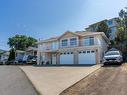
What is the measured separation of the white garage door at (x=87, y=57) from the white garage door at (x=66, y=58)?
Answer: 6.88ft

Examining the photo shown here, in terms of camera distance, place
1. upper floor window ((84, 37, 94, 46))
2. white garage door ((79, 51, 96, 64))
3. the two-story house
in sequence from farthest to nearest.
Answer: upper floor window ((84, 37, 94, 46)), the two-story house, white garage door ((79, 51, 96, 64))

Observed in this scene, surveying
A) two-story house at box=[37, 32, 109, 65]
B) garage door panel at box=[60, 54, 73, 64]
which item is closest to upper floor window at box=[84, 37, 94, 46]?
two-story house at box=[37, 32, 109, 65]

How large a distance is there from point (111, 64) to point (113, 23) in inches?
1466

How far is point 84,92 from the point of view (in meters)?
10.8

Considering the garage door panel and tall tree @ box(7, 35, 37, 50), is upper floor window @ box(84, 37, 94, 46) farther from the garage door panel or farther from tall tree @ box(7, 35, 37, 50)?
tall tree @ box(7, 35, 37, 50)

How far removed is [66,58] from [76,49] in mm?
2678

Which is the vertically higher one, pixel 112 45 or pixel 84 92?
pixel 112 45

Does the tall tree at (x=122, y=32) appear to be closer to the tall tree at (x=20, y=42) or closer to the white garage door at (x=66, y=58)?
the white garage door at (x=66, y=58)

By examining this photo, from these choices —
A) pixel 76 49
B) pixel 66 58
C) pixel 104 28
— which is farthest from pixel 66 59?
pixel 104 28

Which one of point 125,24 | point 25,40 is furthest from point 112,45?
point 25,40

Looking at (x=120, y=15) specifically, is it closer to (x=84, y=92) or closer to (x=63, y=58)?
(x=63, y=58)

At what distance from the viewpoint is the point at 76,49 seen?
117ft

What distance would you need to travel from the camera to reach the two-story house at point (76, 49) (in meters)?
33.0

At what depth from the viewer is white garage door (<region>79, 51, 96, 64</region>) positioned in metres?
32.4
